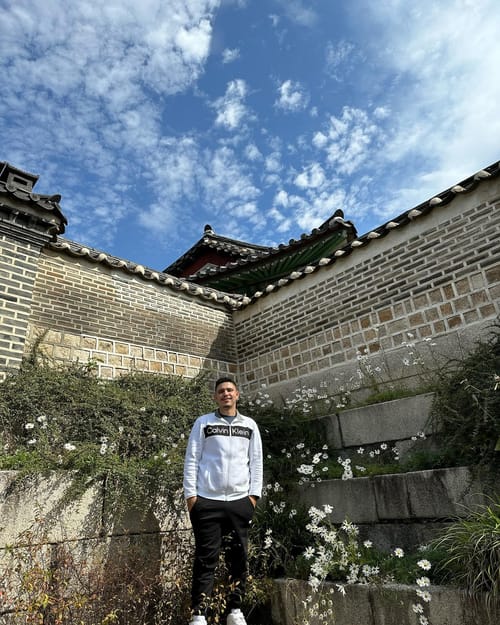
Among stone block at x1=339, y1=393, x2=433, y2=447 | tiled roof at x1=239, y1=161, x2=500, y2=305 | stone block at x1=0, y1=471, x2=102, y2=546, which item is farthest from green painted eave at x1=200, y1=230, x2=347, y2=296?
stone block at x1=0, y1=471, x2=102, y2=546

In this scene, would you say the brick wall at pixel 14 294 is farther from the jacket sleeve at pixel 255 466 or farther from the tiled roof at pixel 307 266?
the jacket sleeve at pixel 255 466

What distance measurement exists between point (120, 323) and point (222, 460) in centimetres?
446

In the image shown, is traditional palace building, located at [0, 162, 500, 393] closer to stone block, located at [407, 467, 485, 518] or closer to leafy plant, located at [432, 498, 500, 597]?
stone block, located at [407, 467, 485, 518]

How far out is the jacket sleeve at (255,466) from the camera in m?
3.20

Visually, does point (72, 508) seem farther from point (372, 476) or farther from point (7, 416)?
point (372, 476)

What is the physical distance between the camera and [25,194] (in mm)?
5773

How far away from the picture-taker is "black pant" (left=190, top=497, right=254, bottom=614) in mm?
2895

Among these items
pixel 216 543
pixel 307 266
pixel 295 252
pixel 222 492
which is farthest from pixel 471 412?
pixel 295 252

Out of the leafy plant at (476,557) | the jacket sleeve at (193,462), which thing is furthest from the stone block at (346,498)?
the jacket sleeve at (193,462)

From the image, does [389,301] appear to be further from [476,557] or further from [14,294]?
[14,294]

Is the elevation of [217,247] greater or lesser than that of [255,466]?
greater

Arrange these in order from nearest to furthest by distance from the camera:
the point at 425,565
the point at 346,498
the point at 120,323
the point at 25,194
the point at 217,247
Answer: the point at 425,565 → the point at 346,498 → the point at 25,194 → the point at 120,323 → the point at 217,247

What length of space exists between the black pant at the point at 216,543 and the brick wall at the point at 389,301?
11.8 ft

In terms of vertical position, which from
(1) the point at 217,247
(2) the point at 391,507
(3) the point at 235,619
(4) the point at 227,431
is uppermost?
(1) the point at 217,247
